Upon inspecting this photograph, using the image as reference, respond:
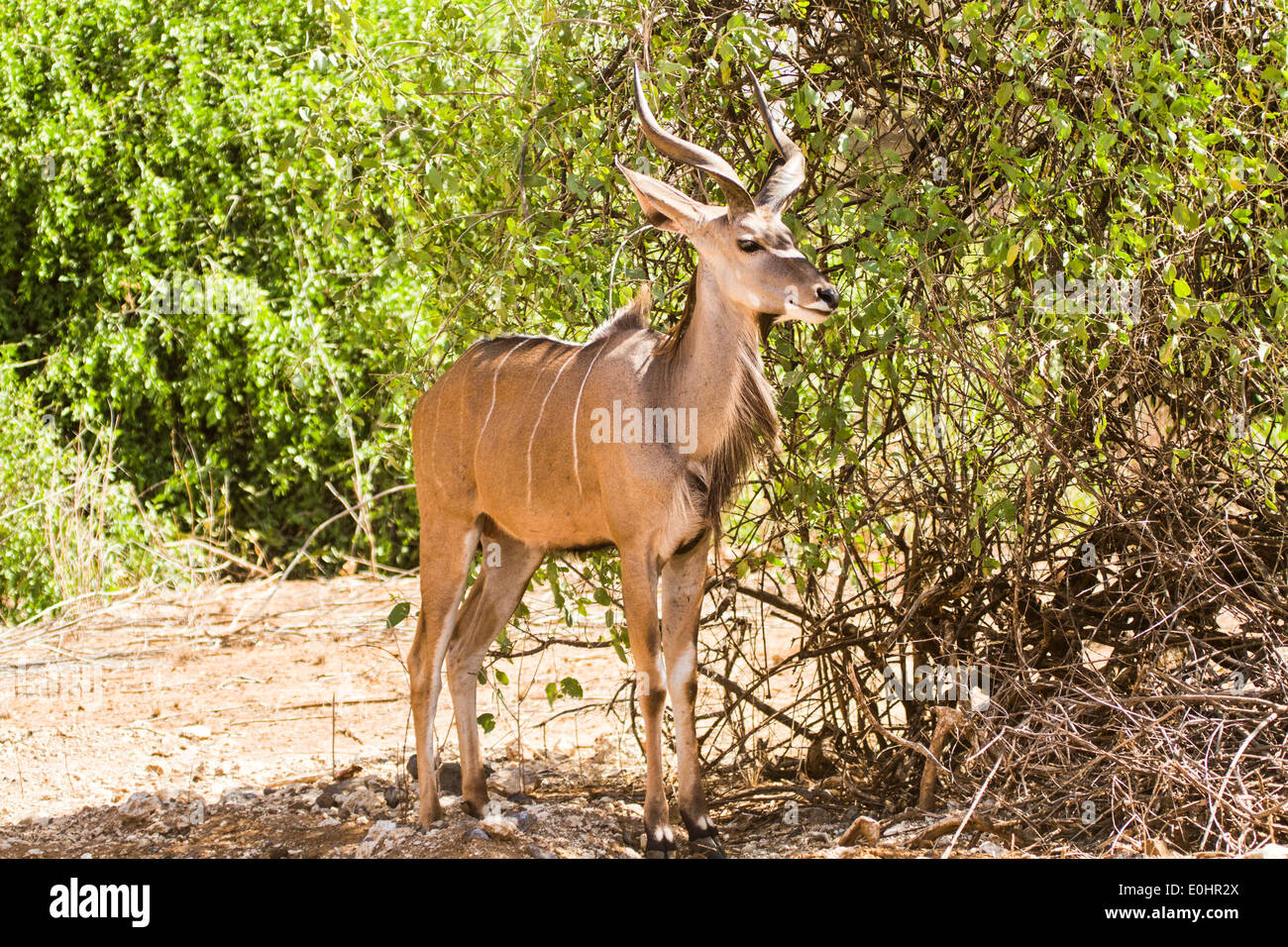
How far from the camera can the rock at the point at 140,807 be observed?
4.64 meters

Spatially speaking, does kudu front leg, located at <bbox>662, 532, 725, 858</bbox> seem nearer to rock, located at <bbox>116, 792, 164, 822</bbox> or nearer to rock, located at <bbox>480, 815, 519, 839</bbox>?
rock, located at <bbox>480, 815, 519, 839</bbox>

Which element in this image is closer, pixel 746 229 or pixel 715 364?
pixel 746 229

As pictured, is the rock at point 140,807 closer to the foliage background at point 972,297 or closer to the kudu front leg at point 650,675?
the foliage background at point 972,297

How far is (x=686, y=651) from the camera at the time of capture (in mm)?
4094

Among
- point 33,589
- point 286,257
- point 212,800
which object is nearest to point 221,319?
point 286,257

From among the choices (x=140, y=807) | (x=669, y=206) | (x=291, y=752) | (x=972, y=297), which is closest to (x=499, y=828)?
(x=140, y=807)

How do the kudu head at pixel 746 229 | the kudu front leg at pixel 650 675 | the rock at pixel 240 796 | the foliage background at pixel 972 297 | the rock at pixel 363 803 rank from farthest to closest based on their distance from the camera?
the rock at pixel 240 796, the rock at pixel 363 803, the kudu front leg at pixel 650 675, the foliage background at pixel 972 297, the kudu head at pixel 746 229

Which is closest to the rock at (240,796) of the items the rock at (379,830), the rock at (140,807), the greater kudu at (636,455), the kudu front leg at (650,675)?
the rock at (140,807)

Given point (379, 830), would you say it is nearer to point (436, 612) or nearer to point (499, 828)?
point (499, 828)

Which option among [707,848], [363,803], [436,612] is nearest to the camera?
[707,848]

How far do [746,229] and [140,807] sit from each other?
9.03ft

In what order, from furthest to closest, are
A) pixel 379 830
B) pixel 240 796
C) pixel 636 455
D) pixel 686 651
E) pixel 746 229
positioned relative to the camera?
pixel 240 796
pixel 379 830
pixel 686 651
pixel 636 455
pixel 746 229

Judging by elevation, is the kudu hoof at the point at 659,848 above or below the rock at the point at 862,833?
below

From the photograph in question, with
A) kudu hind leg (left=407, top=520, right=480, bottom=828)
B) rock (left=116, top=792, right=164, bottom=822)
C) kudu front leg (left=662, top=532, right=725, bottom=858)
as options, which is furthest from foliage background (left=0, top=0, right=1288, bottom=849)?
rock (left=116, top=792, right=164, bottom=822)
